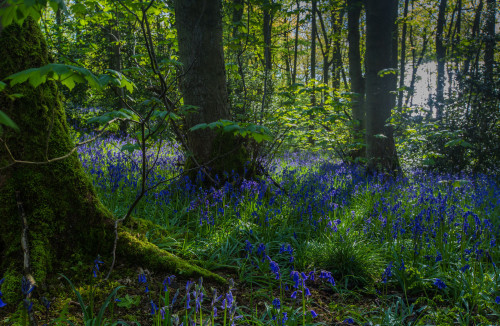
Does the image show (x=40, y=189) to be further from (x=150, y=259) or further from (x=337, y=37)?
(x=337, y=37)

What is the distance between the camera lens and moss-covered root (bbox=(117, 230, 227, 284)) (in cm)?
242

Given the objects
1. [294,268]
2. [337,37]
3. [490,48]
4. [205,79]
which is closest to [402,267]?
[294,268]

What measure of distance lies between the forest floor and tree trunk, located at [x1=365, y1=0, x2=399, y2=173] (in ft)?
8.56

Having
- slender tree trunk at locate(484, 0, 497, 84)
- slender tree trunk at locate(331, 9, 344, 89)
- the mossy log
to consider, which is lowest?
the mossy log

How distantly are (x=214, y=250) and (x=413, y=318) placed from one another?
1.83m

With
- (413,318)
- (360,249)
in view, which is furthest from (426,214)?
(413,318)

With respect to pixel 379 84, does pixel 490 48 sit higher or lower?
higher

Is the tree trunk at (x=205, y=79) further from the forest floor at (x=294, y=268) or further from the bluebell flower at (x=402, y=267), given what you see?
the bluebell flower at (x=402, y=267)

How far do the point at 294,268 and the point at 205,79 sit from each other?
3224mm

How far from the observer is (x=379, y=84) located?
7.39m

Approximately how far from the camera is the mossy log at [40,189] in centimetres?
202

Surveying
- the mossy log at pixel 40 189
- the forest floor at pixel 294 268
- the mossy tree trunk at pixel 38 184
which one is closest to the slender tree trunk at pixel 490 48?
the forest floor at pixel 294 268

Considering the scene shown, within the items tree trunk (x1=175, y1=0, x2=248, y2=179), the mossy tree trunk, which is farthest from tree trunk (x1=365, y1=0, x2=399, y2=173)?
the mossy tree trunk

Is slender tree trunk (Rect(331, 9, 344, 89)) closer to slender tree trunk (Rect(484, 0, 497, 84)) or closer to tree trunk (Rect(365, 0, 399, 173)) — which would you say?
slender tree trunk (Rect(484, 0, 497, 84))
